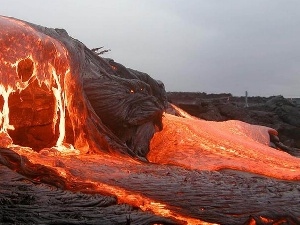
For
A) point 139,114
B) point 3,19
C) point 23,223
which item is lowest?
point 23,223

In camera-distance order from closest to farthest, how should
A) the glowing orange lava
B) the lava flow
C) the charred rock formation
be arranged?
the lava flow < the glowing orange lava < the charred rock formation

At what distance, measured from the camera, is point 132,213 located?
4.54 metres

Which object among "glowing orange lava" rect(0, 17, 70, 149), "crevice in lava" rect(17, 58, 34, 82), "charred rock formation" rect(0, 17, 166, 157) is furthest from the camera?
"crevice in lava" rect(17, 58, 34, 82)

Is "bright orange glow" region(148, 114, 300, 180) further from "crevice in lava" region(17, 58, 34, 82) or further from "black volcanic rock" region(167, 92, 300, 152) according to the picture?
"black volcanic rock" region(167, 92, 300, 152)

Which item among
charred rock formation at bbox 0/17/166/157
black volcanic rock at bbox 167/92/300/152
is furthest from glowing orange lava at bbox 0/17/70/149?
black volcanic rock at bbox 167/92/300/152

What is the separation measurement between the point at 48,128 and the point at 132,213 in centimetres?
468

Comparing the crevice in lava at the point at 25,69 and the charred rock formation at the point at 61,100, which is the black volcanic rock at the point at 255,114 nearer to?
the charred rock formation at the point at 61,100

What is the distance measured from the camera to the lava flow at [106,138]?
18.3 ft

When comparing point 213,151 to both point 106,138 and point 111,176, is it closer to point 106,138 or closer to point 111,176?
point 106,138

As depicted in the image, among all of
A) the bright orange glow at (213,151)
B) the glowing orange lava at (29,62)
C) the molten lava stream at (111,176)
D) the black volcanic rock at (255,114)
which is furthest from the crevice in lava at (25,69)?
the black volcanic rock at (255,114)

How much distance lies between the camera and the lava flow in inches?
220

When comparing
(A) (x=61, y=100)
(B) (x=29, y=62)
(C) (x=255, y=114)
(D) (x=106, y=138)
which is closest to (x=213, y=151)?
(D) (x=106, y=138)

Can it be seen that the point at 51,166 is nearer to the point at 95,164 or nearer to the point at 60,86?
the point at 95,164

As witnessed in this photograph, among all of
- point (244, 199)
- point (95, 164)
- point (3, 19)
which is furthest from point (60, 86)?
point (244, 199)
